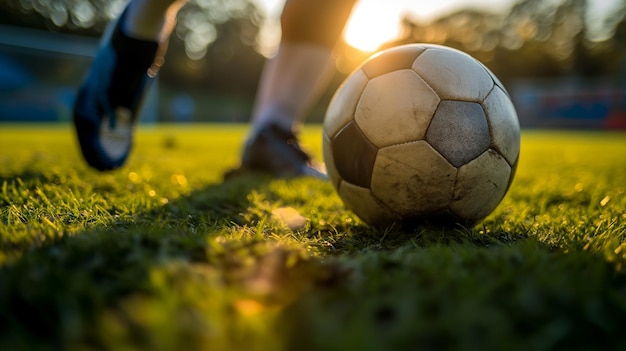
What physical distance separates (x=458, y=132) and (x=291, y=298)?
96 cm

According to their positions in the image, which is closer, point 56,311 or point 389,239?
point 56,311

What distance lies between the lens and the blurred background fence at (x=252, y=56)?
19.2 meters

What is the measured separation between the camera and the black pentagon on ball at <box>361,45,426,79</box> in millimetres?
1803

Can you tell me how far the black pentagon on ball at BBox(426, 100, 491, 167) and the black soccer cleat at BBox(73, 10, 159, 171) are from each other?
1892 millimetres

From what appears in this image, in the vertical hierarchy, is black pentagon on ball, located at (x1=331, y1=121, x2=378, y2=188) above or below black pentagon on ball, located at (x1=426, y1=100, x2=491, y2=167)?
below

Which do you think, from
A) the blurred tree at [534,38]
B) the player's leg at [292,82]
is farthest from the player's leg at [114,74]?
the blurred tree at [534,38]

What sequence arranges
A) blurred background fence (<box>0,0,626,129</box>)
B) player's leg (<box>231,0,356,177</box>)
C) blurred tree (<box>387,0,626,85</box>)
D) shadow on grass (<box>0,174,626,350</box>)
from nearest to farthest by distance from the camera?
shadow on grass (<box>0,174,626,350</box>)
player's leg (<box>231,0,356,177</box>)
blurred background fence (<box>0,0,626,129</box>)
blurred tree (<box>387,0,626,85</box>)

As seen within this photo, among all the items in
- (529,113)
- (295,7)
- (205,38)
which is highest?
(295,7)

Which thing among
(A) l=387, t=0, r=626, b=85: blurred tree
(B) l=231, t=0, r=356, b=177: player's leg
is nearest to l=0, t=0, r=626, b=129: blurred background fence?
(A) l=387, t=0, r=626, b=85: blurred tree

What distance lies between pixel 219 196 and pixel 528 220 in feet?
4.77

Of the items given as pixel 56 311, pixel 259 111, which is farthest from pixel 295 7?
pixel 56 311

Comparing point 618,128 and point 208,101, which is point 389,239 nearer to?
point 618,128

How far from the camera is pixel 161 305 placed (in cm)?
84

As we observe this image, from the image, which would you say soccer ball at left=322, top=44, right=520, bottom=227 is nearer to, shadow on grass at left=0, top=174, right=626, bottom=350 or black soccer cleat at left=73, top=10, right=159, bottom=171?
shadow on grass at left=0, top=174, right=626, bottom=350
